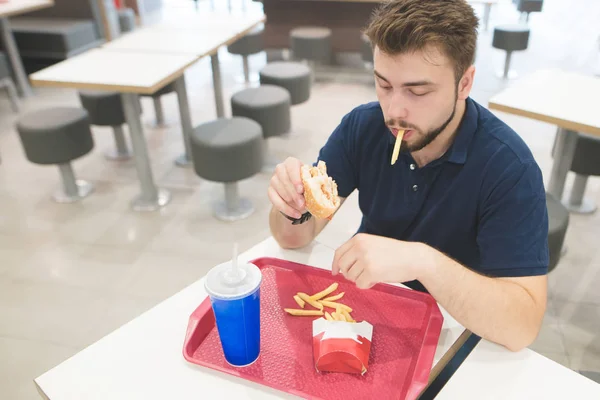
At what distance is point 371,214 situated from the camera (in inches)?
60.3

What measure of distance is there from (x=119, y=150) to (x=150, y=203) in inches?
37.6

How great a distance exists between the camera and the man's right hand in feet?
4.07

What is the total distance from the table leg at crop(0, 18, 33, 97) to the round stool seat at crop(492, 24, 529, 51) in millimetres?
5229

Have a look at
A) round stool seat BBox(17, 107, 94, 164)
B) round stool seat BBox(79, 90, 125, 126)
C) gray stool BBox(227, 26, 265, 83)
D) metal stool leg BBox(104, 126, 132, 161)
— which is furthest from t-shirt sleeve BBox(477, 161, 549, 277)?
gray stool BBox(227, 26, 265, 83)

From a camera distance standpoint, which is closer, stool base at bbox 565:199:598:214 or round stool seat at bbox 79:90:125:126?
stool base at bbox 565:199:598:214

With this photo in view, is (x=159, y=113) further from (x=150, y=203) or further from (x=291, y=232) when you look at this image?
(x=291, y=232)

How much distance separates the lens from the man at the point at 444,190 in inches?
43.9

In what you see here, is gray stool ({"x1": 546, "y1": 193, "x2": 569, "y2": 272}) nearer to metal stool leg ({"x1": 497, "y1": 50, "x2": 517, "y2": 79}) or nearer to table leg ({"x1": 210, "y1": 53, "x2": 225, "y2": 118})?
table leg ({"x1": 210, "y1": 53, "x2": 225, "y2": 118})

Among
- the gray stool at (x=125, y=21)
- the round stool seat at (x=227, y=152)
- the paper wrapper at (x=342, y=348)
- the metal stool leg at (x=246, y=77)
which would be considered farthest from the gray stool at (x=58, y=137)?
the gray stool at (x=125, y=21)

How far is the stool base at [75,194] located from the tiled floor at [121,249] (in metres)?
0.06

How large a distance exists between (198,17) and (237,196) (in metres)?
2.00

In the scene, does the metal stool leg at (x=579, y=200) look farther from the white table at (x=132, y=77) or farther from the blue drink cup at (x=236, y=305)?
the blue drink cup at (x=236, y=305)

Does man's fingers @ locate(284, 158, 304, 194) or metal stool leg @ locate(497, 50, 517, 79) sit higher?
man's fingers @ locate(284, 158, 304, 194)

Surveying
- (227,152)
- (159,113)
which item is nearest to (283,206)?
(227,152)
